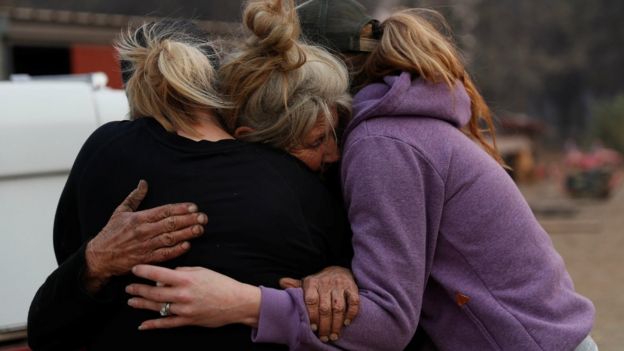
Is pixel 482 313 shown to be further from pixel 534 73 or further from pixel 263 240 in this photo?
pixel 534 73

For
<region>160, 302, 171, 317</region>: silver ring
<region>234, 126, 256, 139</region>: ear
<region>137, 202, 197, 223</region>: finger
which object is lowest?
<region>160, 302, 171, 317</region>: silver ring

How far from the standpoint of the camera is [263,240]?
1.71 m

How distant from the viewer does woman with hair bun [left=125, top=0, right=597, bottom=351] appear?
1.75 metres

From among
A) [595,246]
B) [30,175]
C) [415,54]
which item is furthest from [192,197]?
[595,246]

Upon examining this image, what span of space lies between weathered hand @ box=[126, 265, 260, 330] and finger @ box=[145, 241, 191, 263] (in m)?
0.02

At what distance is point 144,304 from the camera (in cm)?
171

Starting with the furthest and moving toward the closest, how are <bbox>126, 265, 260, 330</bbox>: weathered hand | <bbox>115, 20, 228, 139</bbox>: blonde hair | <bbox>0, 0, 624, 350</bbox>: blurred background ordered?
<bbox>0, 0, 624, 350</bbox>: blurred background, <bbox>115, 20, 228, 139</bbox>: blonde hair, <bbox>126, 265, 260, 330</bbox>: weathered hand

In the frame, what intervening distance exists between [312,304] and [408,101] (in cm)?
50

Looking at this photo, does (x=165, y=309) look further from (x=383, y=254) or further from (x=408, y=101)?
(x=408, y=101)

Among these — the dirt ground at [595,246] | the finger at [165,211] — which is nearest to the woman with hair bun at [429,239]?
the finger at [165,211]

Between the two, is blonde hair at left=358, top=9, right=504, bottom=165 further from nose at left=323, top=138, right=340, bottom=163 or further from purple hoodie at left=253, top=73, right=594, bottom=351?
nose at left=323, top=138, right=340, bottom=163

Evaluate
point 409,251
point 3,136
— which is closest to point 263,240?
point 409,251

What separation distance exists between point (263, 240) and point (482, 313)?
0.53 meters

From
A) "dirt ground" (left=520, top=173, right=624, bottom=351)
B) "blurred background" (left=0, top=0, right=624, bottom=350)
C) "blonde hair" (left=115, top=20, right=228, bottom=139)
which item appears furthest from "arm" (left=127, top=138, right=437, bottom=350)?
"dirt ground" (left=520, top=173, right=624, bottom=351)
